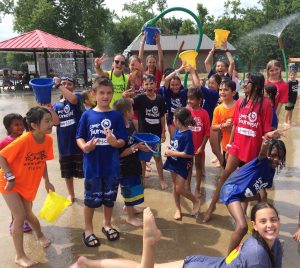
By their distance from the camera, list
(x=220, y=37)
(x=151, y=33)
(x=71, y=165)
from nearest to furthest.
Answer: (x=71, y=165) → (x=151, y=33) → (x=220, y=37)

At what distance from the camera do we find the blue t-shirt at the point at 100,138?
337 cm

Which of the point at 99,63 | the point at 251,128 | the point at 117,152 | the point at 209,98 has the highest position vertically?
the point at 99,63

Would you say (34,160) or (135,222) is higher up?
(34,160)

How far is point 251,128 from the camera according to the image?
348cm

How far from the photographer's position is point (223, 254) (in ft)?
10.8

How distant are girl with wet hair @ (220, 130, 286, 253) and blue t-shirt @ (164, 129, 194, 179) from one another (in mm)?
776

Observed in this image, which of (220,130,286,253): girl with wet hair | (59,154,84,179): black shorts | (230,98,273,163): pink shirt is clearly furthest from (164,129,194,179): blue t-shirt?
(59,154,84,179): black shorts

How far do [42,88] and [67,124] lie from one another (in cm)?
65

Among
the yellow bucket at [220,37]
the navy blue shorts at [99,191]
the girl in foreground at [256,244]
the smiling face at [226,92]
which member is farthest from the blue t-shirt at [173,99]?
the girl in foreground at [256,244]

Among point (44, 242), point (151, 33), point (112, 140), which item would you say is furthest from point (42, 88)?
point (151, 33)

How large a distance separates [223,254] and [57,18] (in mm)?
42730

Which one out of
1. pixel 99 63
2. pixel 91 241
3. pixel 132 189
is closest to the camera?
pixel 91 241

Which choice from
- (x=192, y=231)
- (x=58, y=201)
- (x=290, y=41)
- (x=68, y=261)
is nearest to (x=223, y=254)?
(x=192, y=231)

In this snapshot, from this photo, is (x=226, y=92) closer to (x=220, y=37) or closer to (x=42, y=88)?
(x=220, y=37)
